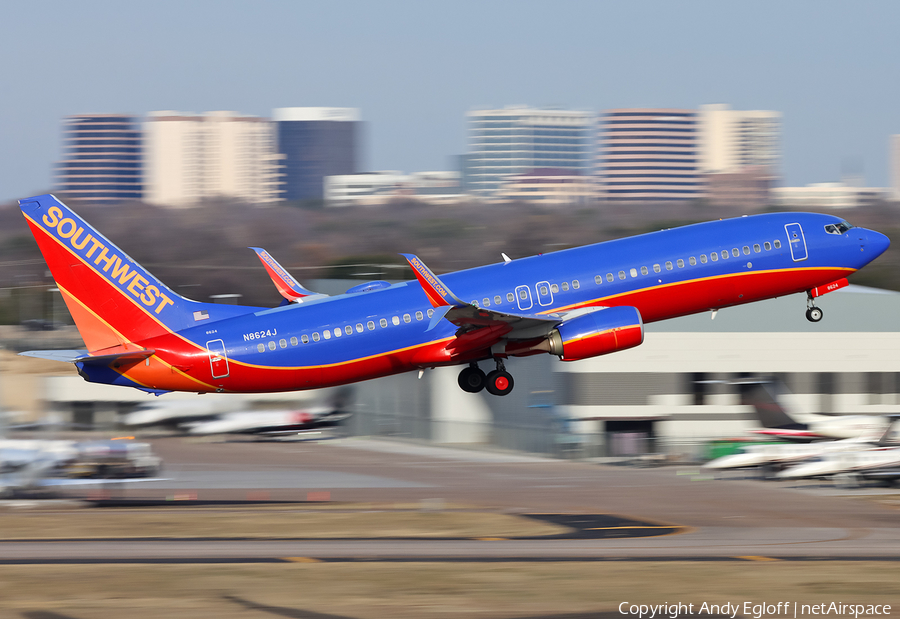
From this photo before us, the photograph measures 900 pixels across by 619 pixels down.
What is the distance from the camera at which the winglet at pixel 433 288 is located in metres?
37.4

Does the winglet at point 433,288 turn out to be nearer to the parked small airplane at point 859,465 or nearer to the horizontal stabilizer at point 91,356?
the horizontal stabilizer at point 91,356

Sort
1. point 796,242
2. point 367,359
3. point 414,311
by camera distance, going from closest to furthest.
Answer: point 367,359 < point 414,311 < point 796,242

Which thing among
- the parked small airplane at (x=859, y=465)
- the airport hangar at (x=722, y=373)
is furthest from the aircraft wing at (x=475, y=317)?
the airport hangar at (x=722, y=373)

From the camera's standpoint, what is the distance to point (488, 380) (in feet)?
143

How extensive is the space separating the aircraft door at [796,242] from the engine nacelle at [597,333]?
312 inches

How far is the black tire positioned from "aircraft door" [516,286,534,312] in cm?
374

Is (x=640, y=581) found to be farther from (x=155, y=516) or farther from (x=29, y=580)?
(x=155, y=516)

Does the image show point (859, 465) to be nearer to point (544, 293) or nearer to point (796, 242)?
point (796, 242)

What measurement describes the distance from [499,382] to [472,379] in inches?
52.1

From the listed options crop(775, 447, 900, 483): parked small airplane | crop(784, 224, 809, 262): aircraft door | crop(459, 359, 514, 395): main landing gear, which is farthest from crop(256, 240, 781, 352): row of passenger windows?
crop(775, 447, 900, 483): parked small airplane

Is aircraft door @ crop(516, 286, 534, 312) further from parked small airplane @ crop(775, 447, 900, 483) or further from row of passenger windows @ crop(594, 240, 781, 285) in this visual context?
parked small airplane @ crop(775, 447, 900, 483)

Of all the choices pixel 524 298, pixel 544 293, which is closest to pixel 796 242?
pixel 544 293

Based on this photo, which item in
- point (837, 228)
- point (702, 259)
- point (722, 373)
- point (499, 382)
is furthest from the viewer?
point (722, 373)

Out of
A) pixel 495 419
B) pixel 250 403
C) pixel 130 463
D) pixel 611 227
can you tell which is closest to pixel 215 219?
pixel 611 227
